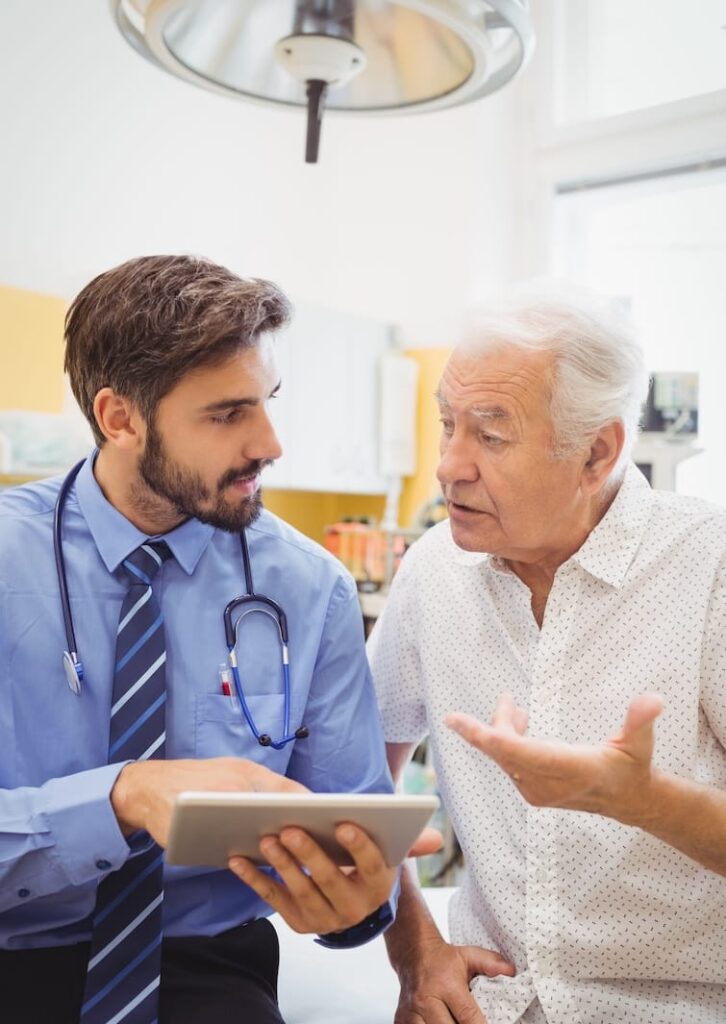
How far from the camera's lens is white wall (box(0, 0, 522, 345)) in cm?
325

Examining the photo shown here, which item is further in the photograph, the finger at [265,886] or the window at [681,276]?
the window at [681,276]

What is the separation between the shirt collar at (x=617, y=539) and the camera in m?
1.40

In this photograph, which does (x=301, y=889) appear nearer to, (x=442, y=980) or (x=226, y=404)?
(x=442, y=980)

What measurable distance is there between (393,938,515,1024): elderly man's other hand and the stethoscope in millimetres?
371

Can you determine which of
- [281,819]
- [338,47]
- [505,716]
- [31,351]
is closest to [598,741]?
[505,716]

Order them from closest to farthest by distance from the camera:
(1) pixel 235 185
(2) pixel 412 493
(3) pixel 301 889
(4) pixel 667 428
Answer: (3) pixel 301 889, (4) pixel 667 428, (1) pixel 235 185, (2) pixel 412 493

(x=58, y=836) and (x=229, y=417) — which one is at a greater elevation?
(x=229, y=417)

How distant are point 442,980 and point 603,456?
0.77 m

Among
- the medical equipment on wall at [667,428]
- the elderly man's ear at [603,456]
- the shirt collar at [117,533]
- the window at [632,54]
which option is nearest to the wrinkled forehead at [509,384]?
the elderly man's ear at [603,456]

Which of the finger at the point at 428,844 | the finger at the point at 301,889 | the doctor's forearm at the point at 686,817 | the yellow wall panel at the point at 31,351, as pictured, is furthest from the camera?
the yellow wall panel at the point at 31,351

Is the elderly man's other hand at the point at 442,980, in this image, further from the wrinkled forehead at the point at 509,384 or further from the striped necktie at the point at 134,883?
the wrinkled forehead at the point at 509,384

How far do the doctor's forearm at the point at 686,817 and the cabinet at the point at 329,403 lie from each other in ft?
7.96

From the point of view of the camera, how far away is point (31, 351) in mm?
2807

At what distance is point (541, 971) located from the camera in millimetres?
1325
